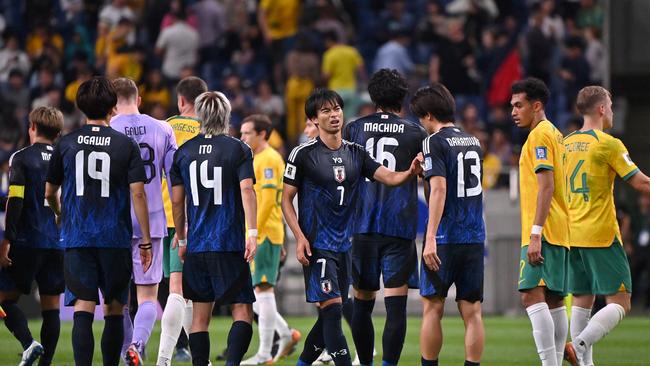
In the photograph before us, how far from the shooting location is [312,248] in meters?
10.3

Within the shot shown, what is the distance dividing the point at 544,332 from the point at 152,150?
378 cm

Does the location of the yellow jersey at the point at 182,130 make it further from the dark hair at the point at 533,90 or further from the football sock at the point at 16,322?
the dark hair at the point at 533,90

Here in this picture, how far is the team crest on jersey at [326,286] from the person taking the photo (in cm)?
1016

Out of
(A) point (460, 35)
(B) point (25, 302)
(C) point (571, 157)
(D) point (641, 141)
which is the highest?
(A) point (460, 35)

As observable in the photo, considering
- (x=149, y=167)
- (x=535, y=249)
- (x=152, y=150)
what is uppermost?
(x=152, y=150)

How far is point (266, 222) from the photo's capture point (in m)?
13.8

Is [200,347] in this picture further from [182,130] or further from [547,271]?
[547,271]

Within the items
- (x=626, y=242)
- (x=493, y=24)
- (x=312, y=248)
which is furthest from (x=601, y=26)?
(x=312, y=248)

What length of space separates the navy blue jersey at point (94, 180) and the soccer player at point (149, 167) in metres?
1.02

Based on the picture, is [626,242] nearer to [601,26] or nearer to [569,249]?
[601,26]

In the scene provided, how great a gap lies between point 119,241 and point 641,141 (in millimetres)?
17331

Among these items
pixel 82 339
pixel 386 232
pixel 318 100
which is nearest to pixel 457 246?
pixel 386 232

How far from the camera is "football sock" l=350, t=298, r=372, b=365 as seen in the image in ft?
35.5

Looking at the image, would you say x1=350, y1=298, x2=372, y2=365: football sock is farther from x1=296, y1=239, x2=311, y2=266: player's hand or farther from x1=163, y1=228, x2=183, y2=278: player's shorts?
x1=163, y1=228, x2=183, y2=278: player's shorts
